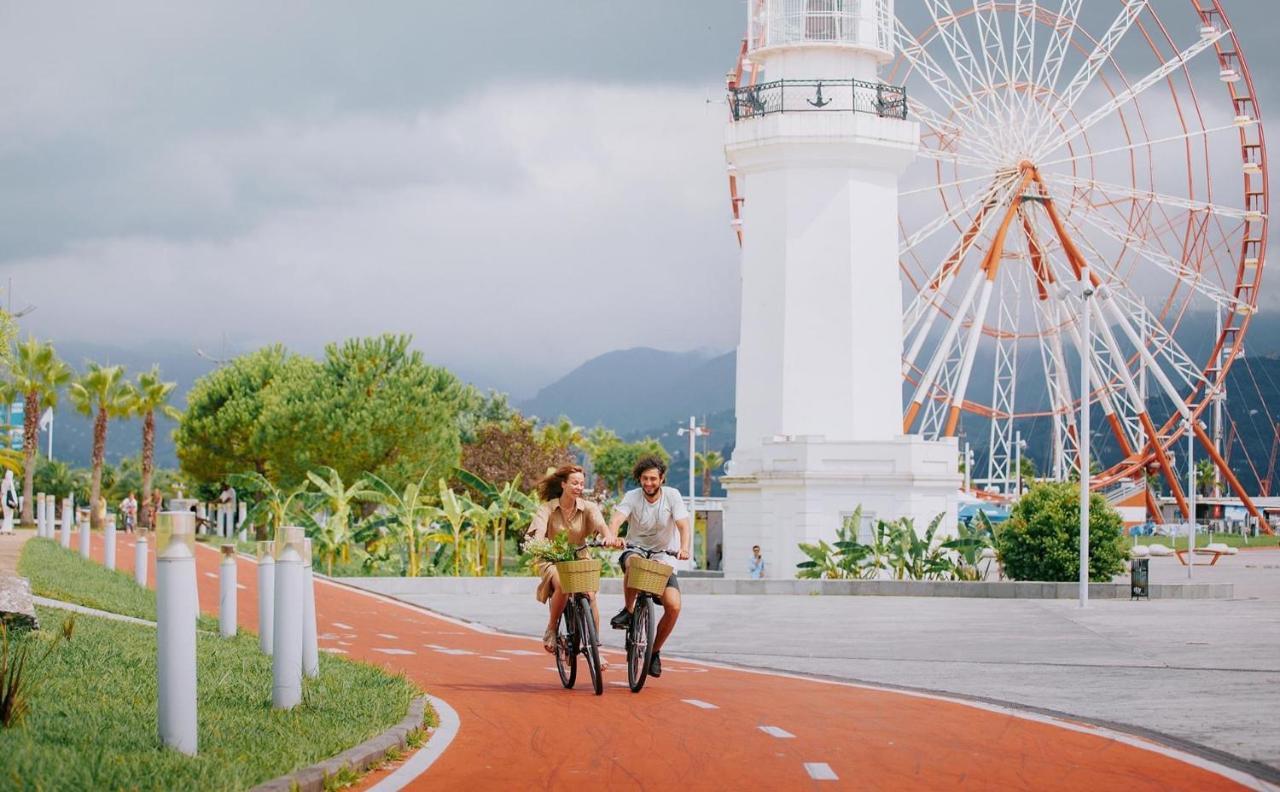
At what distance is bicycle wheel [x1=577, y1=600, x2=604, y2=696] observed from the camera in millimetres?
13562

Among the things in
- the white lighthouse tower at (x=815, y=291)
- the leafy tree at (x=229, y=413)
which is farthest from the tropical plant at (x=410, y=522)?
the leafy tree at (x=229, y=413)

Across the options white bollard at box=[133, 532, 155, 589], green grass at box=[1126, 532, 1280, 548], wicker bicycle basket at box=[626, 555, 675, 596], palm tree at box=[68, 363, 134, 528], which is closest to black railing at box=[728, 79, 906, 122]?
white bollard at box=[133, 532, 155, 589]

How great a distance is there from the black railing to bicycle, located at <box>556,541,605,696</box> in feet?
114

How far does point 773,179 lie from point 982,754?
124 ft

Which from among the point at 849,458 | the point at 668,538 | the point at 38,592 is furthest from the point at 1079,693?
the point at 849,458

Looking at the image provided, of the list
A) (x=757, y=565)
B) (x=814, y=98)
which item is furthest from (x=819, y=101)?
(x=757, y=565)

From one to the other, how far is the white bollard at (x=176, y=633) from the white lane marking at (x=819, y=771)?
3370 mm

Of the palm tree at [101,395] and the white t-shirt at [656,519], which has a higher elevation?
the palm tree at [101,395]

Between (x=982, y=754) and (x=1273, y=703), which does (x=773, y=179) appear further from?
(x=982, y=754)

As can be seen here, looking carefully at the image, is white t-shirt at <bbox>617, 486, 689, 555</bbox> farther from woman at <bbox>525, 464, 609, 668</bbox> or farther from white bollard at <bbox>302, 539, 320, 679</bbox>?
white bollard at <bbox>302, 539, 320, 679</bbox>

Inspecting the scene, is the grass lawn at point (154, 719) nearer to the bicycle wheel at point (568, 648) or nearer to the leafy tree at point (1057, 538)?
the bicycle wheel at point (568, 648)

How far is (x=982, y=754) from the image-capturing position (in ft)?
34.5

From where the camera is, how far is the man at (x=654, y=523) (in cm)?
1380

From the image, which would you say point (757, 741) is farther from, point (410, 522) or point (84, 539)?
point (410, 522)
